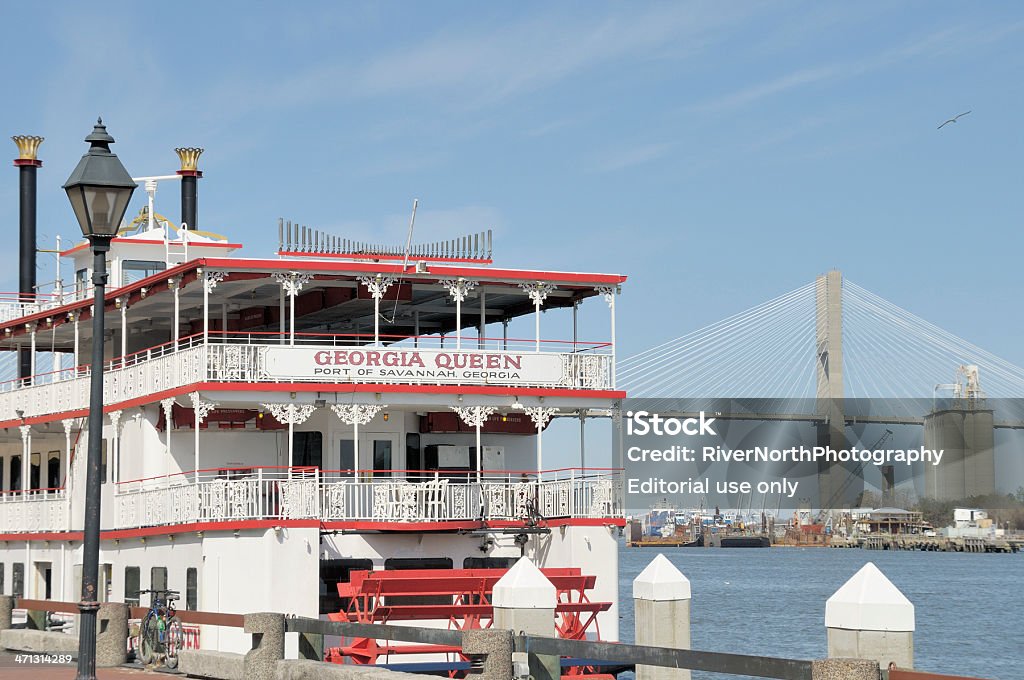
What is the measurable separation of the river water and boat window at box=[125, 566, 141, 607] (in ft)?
61.3

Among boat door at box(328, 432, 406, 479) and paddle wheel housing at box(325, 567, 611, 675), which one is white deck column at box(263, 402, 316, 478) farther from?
paddle wheel housing at box(325, 567, 611, 675)

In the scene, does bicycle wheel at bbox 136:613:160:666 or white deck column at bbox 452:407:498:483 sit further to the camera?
white deck column at bbox 452:407:498:483

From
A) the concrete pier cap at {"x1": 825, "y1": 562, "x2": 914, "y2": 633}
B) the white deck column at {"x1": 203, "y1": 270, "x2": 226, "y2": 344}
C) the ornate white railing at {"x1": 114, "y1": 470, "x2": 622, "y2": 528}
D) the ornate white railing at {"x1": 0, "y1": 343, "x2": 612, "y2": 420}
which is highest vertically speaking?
the white deck column at {"x1": 203, "y1": 270, "x2": 226, "y2": 344}

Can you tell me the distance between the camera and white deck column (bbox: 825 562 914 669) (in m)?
11.0

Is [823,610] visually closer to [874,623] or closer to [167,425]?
[167,425]

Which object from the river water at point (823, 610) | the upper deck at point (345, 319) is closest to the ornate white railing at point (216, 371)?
the upper deck at point (345, 319)

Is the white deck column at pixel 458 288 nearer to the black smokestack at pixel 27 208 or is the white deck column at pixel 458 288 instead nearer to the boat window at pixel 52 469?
the boat window at pixel 52 469

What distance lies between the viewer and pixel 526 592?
16750 millimetres

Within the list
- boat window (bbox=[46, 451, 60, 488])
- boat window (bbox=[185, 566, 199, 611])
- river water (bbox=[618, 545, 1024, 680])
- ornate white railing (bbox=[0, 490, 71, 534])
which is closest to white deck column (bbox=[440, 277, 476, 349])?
boat window (bbox=[185, 566, 199, 611])

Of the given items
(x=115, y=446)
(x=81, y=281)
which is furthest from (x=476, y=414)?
(x=81, y=281)

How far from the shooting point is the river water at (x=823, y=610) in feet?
151

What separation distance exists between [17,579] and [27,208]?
1784 centimetres

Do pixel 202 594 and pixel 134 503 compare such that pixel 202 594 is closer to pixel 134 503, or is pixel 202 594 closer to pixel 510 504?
pixel 134 503

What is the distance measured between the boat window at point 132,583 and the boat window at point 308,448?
3.11 metres
